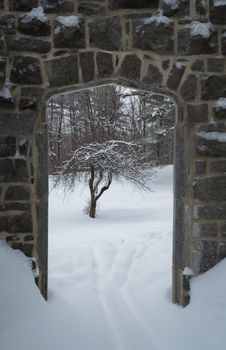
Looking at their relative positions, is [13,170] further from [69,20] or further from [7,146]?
[69,20]

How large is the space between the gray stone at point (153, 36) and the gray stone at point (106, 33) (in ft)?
0.49

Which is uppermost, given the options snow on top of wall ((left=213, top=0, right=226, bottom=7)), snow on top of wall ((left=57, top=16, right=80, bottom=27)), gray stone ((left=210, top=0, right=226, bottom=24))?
snow on top of wall ((left=213, top=0, right=226, bottom=7))

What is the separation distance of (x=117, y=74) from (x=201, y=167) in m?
1.12

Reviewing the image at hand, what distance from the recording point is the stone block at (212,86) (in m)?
3.31

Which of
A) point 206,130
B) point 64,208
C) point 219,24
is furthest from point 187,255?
point 64,208

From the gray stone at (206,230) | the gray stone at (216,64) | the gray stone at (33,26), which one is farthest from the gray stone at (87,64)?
the gray stone at (206,230)

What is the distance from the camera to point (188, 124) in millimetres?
3363

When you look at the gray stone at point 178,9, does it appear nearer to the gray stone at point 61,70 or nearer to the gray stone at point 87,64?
the gray stone at point 87,64

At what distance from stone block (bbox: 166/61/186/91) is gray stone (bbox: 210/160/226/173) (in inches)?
29.9

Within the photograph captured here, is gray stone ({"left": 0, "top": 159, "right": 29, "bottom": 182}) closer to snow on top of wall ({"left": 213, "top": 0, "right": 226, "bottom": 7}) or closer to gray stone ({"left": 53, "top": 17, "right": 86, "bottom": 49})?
gray stone ({"left": 53, "top": 17, "right": 86, "bottom": 49})

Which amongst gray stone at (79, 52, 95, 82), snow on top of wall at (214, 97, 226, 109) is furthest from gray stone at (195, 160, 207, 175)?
gray stone at (79, 52, 95, 82)

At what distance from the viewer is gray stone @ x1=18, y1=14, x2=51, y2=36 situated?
10.5 ft

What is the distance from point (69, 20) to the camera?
322 centimetres

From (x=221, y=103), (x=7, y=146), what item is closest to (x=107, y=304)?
(x=7, y=146)
